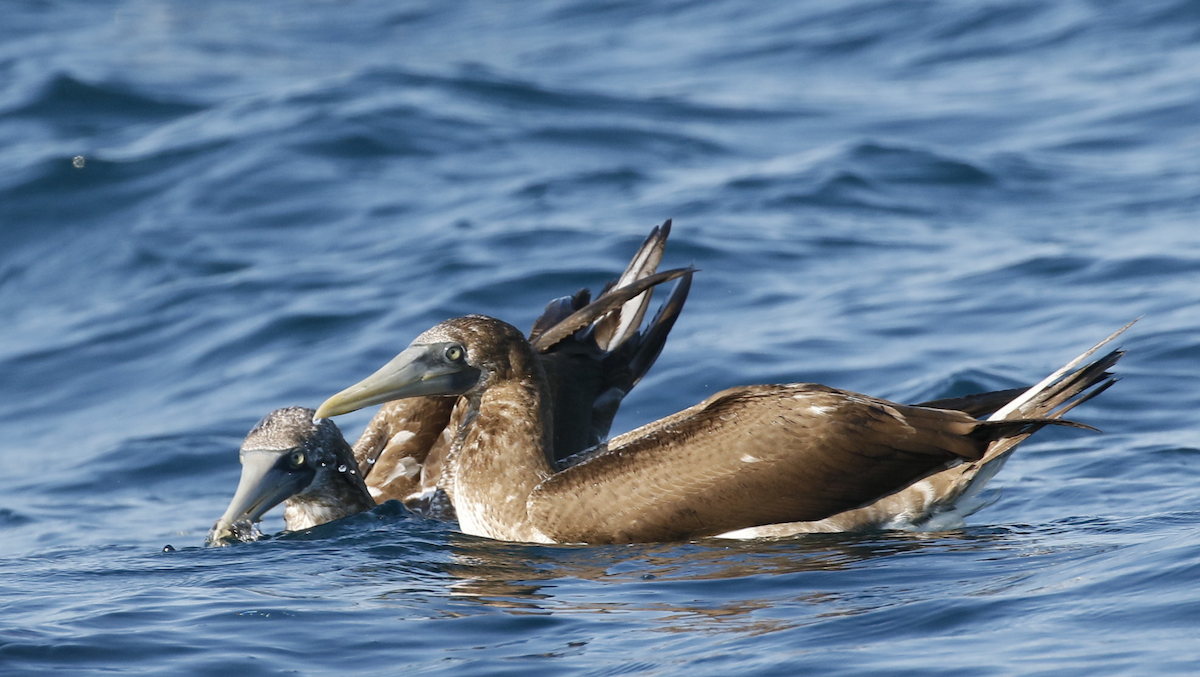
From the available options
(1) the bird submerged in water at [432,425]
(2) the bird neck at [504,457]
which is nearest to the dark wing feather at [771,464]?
(2) the bird neck at [504,457]

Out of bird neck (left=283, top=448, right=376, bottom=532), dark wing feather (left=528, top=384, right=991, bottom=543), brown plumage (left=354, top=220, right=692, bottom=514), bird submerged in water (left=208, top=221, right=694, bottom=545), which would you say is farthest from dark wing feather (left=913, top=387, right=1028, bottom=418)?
bird neck (left=283, top=448, right=376, bottom=532)

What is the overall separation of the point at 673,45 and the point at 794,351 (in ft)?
37.1

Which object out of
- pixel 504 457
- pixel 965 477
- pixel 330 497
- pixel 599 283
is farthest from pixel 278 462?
pixel 599 283

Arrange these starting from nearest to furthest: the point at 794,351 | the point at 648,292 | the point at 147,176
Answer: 1. the point at 648,292
2. the point at 794,351
3. the point at 147,176

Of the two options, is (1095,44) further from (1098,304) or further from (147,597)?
(147,597)

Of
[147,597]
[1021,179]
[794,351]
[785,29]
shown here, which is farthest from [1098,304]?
[785,29]

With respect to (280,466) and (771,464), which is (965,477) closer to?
(771,464)

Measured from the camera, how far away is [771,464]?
7.02 m

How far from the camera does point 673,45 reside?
21672 mm

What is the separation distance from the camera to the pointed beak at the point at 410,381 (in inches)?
297

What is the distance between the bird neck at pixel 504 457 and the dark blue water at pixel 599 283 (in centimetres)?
18

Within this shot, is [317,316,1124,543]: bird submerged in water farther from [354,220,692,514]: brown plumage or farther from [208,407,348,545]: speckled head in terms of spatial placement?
[354,220,692,514]: brown plumage

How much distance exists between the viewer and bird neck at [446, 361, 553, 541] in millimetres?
7520

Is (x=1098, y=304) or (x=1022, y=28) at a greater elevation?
(x=1022, y=28)
